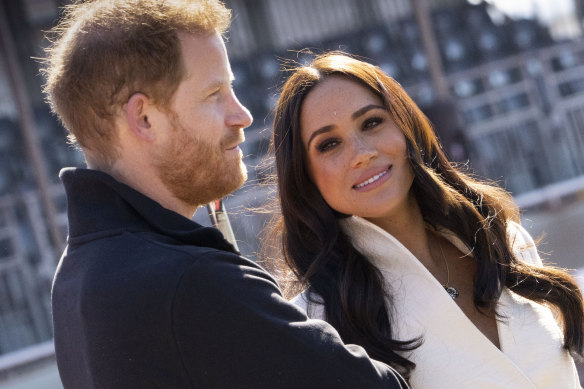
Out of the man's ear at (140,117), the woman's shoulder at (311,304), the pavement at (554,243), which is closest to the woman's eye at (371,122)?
the woman's shoulder at (311,304)

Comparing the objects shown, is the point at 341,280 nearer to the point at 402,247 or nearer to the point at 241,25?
the point at 402,247

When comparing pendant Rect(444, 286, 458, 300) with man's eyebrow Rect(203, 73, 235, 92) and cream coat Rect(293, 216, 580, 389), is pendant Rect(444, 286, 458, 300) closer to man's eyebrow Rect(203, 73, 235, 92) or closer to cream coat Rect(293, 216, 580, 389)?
cream coat Rect(293, 216, 580, 389)

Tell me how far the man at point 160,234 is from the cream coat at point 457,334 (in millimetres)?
522

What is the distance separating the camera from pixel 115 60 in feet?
5.03

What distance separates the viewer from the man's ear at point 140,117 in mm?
1537

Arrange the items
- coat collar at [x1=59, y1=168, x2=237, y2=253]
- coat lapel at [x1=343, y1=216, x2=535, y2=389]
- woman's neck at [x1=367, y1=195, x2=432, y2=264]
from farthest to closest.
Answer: woman's neck at [x1=367, y1=195, x2=432, y2=264] < coat lapel at [x1=343, y1=216, x2=535, y2=389] < coat collar at [x1=59, y1=168, x2=237, y2=253]

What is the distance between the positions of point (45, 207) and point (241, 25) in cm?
250

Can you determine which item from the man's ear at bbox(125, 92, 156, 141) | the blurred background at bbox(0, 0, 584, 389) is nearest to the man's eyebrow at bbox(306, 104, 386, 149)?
the man's ear at bbox(125, 92, 156, 141)

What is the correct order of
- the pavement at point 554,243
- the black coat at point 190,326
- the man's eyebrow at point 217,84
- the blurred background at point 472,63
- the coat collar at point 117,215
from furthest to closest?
the blurred background at point 472,63 < the pavement at point 554,243 < the man's eyebrow at point 217,84 < the coat collar at point 117,215 < the black coat at point 190,326

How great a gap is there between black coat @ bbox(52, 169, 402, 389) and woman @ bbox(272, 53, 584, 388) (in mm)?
640

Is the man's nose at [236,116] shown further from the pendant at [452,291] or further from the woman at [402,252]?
the pendant at [452,291]

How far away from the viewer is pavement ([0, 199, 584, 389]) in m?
5.41

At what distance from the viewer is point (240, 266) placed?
4.60ft

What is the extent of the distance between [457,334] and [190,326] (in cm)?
92
